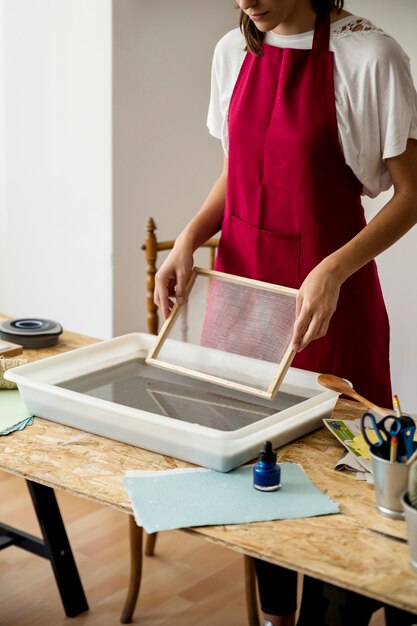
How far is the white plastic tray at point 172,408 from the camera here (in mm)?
1565

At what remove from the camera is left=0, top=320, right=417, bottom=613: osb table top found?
1.25 meters

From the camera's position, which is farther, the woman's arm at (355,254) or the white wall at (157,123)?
the white wall at (157,123)

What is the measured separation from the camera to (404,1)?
10.3 ft

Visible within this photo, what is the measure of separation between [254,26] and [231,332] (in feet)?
2.29

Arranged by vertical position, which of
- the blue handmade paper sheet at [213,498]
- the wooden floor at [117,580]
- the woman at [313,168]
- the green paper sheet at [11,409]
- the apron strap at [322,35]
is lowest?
the wooden floor at [117,580]

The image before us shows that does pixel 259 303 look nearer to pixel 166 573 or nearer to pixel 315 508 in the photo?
pixel 315 508

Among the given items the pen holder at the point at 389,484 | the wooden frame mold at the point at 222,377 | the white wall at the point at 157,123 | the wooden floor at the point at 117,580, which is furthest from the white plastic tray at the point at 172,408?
the white wall at the point at 157,123

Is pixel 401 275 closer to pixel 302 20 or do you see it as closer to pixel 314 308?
pixel 302 20

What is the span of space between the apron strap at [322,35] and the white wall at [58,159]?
1649mm

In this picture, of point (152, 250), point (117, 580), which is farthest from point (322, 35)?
point (117, 580)

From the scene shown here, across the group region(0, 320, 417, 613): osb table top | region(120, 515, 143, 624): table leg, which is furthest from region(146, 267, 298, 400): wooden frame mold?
region(120, 515, 143, 624): table leg

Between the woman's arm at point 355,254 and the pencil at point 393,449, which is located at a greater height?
the woman's arm at point 355,254

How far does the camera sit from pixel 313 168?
79.6 inches

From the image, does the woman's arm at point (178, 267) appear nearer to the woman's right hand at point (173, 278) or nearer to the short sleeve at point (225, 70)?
the woman's right hand at point (173, 278)
